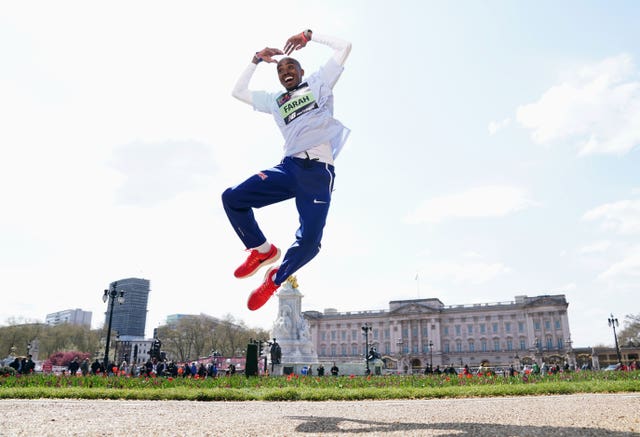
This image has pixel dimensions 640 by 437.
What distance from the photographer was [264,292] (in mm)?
5820

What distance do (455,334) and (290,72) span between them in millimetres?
92381

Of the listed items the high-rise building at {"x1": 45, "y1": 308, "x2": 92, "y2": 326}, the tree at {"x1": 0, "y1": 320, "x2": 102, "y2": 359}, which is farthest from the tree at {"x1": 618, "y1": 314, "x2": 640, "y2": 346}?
the high-rise building at {"x1": 45, "y1": 308, "x2": 92, "y2": 326}

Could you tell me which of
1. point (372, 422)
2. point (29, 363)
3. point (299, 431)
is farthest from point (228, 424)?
point (29, 363)

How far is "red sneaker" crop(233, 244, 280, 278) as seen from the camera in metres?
5.84

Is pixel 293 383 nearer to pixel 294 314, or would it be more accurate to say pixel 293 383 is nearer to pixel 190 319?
pixel 294 314

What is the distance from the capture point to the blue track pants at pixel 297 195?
5141 mm

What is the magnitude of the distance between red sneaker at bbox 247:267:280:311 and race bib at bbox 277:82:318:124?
6.14 ft

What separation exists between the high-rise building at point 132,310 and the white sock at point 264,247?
139660 millimetres

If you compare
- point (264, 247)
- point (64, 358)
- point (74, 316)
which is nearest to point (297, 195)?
point (264, 247)

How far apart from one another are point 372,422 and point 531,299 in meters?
89.6

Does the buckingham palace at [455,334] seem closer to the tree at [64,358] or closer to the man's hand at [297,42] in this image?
the tree at [64,358]

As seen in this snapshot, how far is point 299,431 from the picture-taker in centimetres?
415

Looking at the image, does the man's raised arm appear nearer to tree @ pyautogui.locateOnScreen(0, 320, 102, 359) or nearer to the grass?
the grass

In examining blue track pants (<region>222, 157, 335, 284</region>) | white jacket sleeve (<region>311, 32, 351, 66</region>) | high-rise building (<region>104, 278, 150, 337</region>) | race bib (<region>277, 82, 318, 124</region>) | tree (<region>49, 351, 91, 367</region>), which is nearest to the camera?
blue track pants (<region>222, 157, 335, 284</region>)
